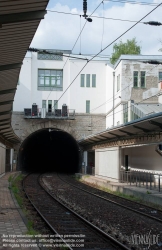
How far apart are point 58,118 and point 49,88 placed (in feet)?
12.7

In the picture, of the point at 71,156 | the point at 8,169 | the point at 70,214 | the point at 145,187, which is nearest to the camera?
the point at 70,214

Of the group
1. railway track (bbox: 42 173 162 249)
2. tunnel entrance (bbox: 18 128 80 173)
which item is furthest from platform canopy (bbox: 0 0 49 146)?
tunnel entrance (bbox: 18 128 80 173)

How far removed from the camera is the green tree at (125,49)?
Answer: 5924 centimetres

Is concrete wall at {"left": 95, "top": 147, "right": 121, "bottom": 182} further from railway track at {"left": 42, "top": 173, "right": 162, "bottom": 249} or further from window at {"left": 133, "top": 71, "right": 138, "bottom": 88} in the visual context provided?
railway track at {"left": 42, "top": 173, "right": 162, "bottom": 249}

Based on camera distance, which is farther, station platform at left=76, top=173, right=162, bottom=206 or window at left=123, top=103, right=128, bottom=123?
window at left=123, top=103, right=128, bottom=123

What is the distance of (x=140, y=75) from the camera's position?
125ft

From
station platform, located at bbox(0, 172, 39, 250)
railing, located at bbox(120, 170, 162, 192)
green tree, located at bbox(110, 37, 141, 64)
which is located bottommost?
station platform, located at bbox(0, 172, 39, 250)

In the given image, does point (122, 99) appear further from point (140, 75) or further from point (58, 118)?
point (58, 118)

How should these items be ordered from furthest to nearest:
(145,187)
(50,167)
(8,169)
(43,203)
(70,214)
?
(50,167) → (8,169) → (145,187) → (43,203) → (70,214)

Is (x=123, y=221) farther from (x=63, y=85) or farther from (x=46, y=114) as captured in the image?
(x=63, y=85)

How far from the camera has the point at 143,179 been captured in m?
20.7

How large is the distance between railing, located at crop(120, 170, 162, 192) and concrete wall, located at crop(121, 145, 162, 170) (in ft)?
9.93

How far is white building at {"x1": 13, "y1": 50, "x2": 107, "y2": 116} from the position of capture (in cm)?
Result: 4481

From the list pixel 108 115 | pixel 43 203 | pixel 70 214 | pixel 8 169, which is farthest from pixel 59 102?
pixel 70 214
